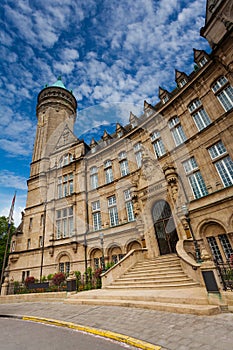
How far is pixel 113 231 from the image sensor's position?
17250mm

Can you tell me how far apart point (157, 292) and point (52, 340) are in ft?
16.1

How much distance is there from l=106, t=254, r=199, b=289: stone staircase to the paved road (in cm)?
545

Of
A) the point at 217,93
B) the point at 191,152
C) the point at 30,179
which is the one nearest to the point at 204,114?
the point at 217,93

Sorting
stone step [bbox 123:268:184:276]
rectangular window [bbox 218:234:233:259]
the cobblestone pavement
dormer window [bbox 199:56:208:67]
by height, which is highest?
dormer window [bbox 199:56:208:67]

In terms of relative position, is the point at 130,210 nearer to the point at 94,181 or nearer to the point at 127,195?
the point at 127,195

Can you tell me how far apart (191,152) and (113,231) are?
10.2 m

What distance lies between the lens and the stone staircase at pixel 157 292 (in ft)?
18.5

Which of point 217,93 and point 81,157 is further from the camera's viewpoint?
point 81,157

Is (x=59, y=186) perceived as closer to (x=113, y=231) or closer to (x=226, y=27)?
(x=113, y=231)

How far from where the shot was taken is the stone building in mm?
12469

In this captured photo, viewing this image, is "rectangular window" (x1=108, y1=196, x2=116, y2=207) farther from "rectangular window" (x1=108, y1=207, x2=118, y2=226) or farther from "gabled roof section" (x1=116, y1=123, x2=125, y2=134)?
"gabled roof section" (x1=116, y1=123, x2=125, y2=134)

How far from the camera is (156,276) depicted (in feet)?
33.0

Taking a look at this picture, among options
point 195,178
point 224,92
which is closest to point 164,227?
point 195,178

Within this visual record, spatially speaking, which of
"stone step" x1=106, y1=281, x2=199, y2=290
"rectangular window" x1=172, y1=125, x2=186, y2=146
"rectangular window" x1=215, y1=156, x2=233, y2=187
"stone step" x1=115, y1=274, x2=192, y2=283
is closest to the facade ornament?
"rectangular window" x1=172, y1=125, x2=186, y2=146
